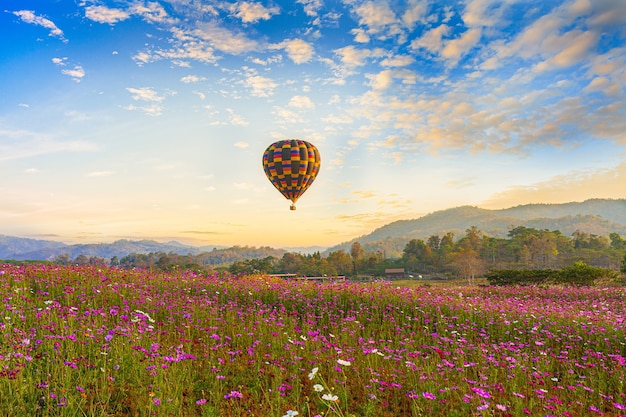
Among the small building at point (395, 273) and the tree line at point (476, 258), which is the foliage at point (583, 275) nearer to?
the tree line at point (476, 258)

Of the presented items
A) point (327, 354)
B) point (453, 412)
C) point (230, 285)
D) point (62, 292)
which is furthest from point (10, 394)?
point (230, 285)

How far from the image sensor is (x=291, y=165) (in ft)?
89.1

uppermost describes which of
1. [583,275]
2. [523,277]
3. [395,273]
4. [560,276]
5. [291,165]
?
[291,165]

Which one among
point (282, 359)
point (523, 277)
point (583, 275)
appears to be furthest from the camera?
point (523, 277)

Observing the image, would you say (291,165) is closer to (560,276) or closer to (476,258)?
(560,276)

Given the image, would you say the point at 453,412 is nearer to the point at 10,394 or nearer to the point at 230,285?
the point at 10,394

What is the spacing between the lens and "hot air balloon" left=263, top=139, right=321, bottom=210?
2707cm

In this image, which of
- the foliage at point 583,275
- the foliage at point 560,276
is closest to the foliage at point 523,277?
the foliage at point 560,276

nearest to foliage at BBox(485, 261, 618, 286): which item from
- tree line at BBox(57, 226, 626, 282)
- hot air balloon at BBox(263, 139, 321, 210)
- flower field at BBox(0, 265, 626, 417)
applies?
hot air balloon at BBox(263, 139, 321, 210)

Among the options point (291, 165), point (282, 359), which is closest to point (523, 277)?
point (291, 165)

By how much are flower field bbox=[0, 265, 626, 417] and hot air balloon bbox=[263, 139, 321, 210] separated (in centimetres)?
1480

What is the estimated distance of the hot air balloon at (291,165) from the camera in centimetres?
2707

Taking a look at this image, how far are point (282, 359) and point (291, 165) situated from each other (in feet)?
70.6

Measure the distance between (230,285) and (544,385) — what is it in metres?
9.80
